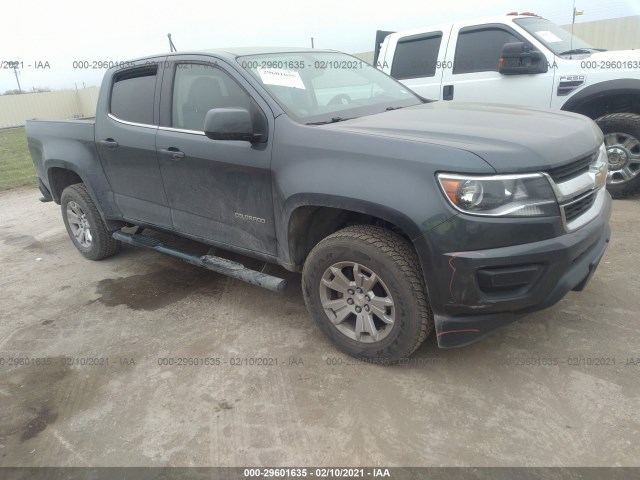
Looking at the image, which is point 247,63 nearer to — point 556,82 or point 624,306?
point 624,306

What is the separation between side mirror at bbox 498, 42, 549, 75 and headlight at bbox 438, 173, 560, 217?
141 inches

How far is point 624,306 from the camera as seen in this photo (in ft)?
10.8

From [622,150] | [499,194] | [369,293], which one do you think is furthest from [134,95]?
[622,150]

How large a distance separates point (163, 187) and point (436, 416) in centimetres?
253

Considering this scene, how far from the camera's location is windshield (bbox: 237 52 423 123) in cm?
313

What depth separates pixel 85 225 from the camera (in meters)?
4.94

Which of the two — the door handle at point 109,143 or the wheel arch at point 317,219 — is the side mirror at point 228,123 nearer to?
the wheel arch at point 317,219

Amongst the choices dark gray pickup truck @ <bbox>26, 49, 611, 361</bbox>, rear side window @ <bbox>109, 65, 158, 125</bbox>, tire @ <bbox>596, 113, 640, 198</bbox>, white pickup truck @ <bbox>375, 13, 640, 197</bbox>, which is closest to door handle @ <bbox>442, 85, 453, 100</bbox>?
white pickup truck @ <bbox>375, 13, 640, 197</bbox>

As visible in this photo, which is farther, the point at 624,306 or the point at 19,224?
the point at 19,224

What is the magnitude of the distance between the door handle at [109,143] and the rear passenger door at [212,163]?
2.04 feet

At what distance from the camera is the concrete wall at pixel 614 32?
30.0 ft

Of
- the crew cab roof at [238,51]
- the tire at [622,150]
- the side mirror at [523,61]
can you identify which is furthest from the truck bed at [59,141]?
the tire at [622,150]

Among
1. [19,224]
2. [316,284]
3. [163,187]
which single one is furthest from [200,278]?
[19,224]

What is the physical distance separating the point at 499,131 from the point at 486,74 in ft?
11.7
